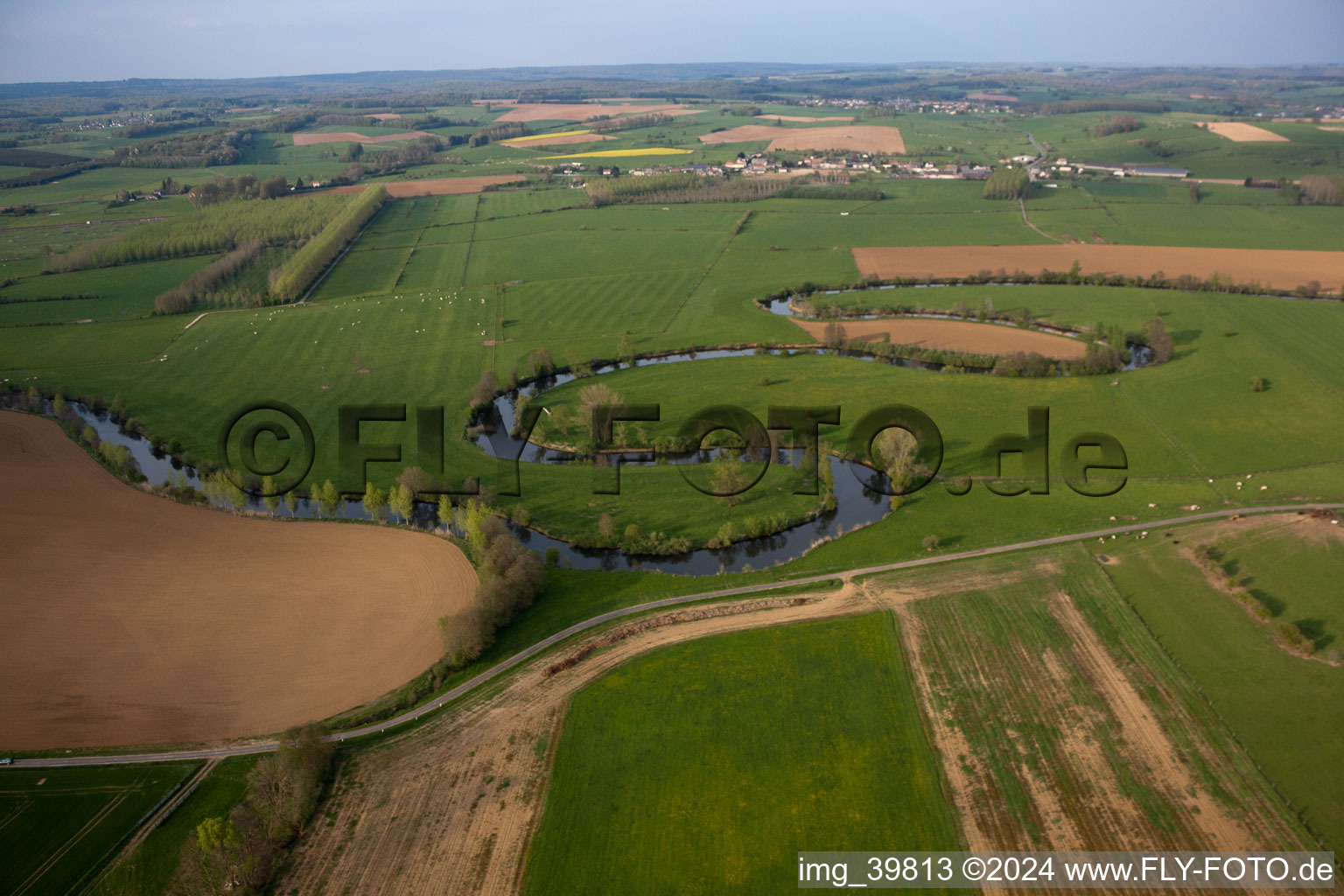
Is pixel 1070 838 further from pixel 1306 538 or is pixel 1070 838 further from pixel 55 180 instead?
pixel 55 180

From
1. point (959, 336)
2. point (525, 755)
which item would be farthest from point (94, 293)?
point (959, 336)

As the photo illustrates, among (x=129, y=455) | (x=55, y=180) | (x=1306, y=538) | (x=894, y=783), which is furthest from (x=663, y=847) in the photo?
(x=55, y=180)

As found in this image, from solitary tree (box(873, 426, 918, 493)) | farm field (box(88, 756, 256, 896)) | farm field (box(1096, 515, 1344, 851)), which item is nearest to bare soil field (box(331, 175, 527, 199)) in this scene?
solitary tree (box(873, 426, 918, 493))

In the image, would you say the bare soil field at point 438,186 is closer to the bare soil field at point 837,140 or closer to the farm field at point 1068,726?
the bare soil field at point 837,140

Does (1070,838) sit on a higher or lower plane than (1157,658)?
lower

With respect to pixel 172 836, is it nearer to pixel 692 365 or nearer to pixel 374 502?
pixel 374 502

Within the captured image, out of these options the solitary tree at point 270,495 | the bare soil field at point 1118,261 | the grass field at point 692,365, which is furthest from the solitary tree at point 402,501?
the bare soil field at point 1118,261
